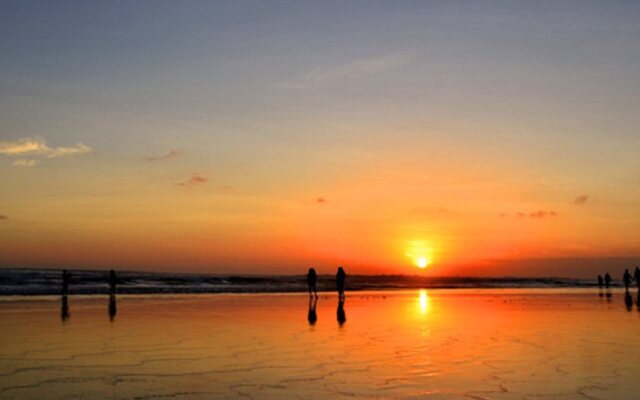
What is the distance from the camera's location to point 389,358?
15000 mm

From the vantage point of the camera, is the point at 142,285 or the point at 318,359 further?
the point at 142,285

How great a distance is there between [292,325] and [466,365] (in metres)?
Answer: 11.5

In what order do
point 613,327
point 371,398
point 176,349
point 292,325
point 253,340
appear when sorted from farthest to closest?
1. point 292,325
2. point 613,327
3. point 253,340
4. point 176,349
5. point 371,398

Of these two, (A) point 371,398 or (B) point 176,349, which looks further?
(B) point 176,349

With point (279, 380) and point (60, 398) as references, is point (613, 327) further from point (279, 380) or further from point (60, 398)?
point (60, 398)

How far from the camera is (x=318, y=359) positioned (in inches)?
591

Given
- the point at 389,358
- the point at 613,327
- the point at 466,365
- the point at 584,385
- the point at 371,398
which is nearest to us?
the point at 371,398

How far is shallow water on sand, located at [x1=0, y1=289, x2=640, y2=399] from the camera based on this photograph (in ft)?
36.7

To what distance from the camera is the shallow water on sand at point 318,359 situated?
36.7 ft

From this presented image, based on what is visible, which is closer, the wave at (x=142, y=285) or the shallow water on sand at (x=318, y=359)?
the shallow water on sand at (x=318, y=359)

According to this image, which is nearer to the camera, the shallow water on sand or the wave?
the shallow water on sand

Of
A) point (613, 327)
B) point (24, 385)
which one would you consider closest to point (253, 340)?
point (24, 385)

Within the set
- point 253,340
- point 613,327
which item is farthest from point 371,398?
point 613,327

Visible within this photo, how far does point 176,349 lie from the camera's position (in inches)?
659
